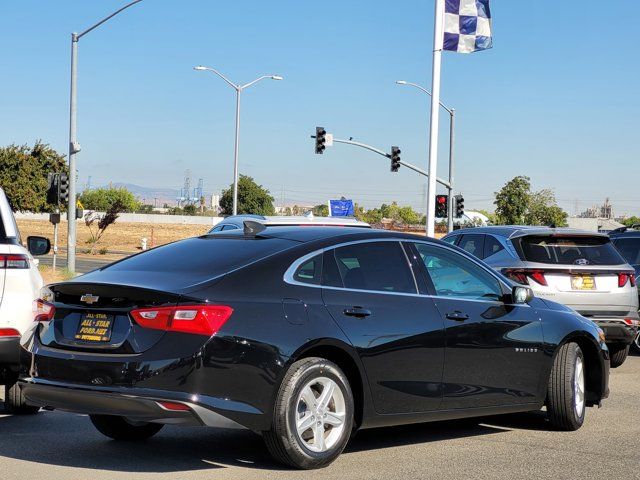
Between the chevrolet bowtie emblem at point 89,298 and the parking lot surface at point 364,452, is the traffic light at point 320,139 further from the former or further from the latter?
the chevrolet bowtie emblem at point 89,298

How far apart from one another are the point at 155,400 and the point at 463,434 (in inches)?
121

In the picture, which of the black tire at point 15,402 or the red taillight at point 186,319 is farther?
the black tire at point 15,402

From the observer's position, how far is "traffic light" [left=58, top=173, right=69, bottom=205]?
100 ft

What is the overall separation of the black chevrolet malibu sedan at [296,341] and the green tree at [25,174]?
68.5 metres

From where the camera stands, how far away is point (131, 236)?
82.8m

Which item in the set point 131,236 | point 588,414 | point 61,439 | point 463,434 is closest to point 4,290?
point 61,439

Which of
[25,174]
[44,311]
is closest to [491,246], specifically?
[44,311]

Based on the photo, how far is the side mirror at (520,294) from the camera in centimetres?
804

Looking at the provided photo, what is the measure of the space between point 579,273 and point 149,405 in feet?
24.6

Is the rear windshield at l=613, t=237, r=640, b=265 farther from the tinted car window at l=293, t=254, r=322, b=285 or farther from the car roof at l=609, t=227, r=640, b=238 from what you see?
the tinted car window at l=293, t=254, r=322, b=285

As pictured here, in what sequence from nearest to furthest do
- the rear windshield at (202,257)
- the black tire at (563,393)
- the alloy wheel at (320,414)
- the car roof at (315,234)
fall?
the alloy wheel at (320,414)
the rear windshield at (202,257)
the car roof at (315,234)
the black tire at (563,393)

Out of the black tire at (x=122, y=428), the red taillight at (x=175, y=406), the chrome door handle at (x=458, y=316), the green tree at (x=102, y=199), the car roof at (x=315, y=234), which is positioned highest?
the green tree at (x=102, y=199)

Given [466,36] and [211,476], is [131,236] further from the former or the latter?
[211,476]

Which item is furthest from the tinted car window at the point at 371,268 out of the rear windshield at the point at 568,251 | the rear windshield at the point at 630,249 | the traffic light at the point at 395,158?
the traffic light at the point at 395,158
